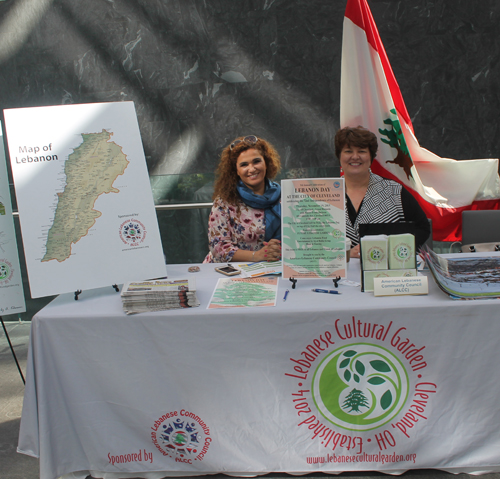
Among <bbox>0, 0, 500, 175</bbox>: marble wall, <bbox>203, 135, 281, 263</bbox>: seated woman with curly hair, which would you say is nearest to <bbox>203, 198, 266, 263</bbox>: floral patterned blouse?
<bbox>203, 135, 281, 263</bbox>: seated woman with curly hair

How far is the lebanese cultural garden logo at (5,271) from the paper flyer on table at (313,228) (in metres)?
1.27

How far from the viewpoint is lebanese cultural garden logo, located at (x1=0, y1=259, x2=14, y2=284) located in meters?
1.86

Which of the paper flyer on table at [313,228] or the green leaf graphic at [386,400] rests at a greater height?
the paper flyer on table at [313,228]

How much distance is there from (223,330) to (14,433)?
1319 millimetres

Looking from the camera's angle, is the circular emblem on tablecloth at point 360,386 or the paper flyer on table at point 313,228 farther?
the paper flyer on table at point 313,228

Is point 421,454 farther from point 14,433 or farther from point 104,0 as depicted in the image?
point 104,0

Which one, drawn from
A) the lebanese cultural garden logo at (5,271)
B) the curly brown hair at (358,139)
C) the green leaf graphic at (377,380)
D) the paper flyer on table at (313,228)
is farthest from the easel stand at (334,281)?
the lebanese cultural garden logo at (5,271)

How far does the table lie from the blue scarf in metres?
0.85

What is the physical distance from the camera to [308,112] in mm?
3402

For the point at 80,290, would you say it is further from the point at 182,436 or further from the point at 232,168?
the point at 232,168

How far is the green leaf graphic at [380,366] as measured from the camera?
4.61 ft

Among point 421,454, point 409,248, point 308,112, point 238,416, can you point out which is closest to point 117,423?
point 238,416

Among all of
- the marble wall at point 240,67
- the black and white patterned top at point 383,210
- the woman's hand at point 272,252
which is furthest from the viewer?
the marble wall at point 240,67

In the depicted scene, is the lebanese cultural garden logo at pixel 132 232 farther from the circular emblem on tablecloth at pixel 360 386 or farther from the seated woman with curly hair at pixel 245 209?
the circular emblem on tablecloth at pixel 360 386
